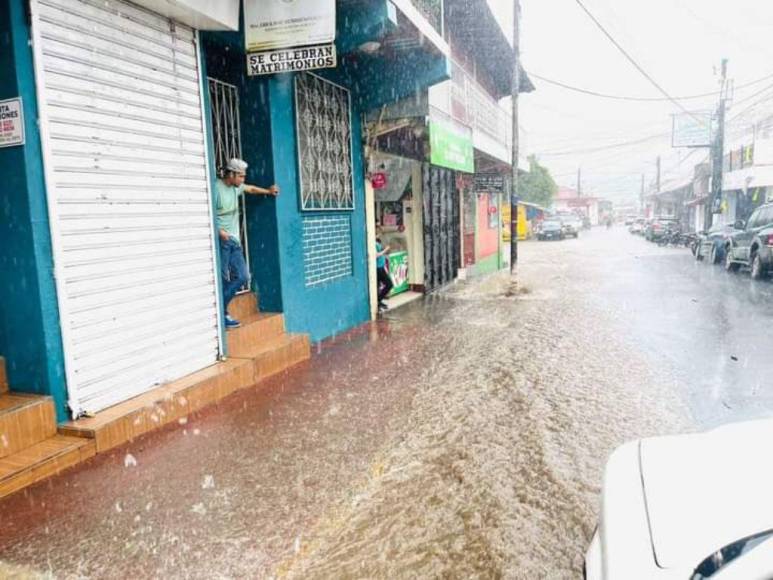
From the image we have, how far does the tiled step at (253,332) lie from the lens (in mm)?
→ 6473

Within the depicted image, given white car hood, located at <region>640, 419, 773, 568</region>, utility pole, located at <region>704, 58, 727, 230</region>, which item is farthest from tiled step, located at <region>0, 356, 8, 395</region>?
utility pole, located at <region>704, 58, 727, 230</region>

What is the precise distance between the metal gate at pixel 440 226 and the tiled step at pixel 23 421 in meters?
10.0

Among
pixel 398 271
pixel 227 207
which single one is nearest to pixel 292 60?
pixel 227 207

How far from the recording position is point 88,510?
359 centimetres

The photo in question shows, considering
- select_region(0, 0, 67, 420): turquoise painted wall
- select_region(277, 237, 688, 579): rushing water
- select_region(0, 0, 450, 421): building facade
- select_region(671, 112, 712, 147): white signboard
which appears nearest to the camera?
select_region(277, 237, 688, 579): rushing water

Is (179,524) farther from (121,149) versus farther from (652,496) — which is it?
(121,149)

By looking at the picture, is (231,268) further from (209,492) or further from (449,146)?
(449,146)

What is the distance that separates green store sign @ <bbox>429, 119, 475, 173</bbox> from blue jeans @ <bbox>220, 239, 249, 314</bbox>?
480 centimetres

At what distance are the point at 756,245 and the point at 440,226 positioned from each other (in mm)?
8026

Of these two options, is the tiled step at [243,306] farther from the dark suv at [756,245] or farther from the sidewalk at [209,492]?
the dark suv at [756,245]

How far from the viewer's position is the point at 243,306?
7.27 m

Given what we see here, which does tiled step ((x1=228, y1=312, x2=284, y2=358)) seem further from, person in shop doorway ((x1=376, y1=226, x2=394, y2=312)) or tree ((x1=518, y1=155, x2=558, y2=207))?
tree ((x1=518, y1=155, x2=558, y2=207))

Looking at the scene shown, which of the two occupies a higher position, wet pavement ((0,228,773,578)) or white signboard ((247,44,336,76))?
white signboard ((247,44,336,76))

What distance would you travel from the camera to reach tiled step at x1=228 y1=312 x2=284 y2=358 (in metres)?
6.47
